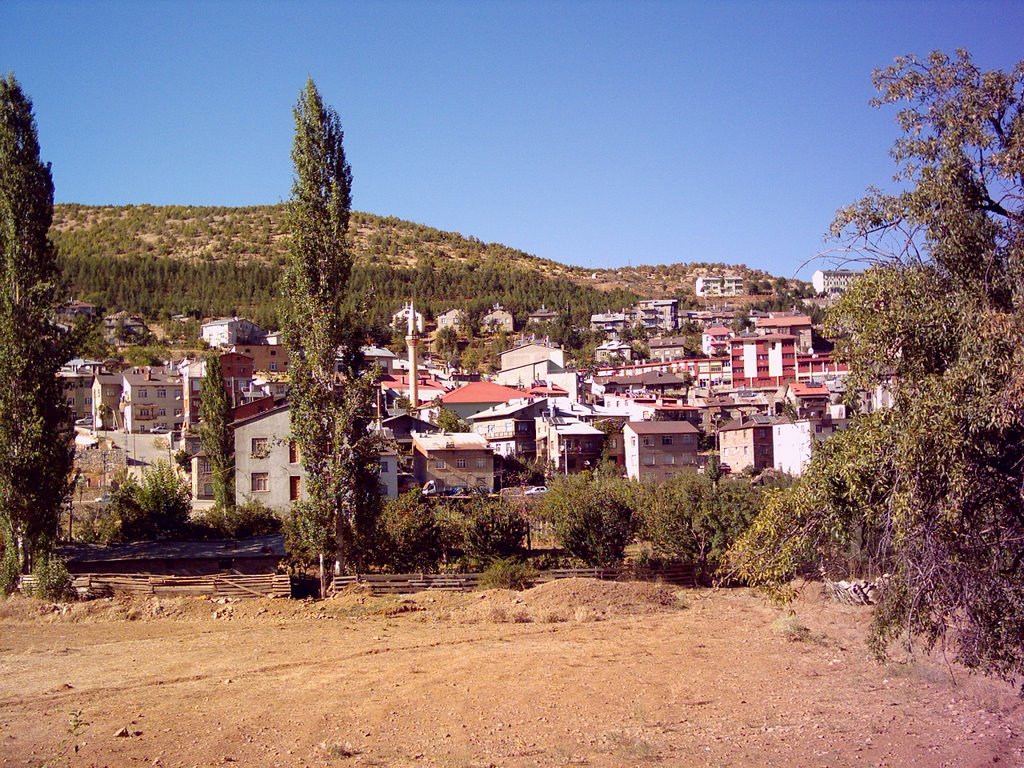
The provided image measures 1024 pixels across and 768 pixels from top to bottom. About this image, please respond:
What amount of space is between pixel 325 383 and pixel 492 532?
8372mm

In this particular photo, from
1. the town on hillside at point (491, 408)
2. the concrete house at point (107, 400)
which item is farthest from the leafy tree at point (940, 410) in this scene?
the concrete house at point (107, 400)

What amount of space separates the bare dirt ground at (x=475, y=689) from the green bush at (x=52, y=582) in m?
0.60

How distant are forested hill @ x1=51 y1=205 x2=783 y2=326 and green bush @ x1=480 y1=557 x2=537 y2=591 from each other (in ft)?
289

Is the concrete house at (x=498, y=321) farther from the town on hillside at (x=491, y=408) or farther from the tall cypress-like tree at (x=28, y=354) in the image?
the tall cypress-like tree at (x=28, y=354)

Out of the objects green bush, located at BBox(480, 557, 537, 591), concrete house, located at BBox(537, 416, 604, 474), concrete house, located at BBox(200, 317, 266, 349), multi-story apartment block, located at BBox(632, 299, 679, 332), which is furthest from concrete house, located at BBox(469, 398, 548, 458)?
multi-story apartment block, located at BBox(632, 299, 679, 332)

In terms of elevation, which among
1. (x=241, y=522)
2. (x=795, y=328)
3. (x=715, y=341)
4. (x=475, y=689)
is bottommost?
(x=475, y=689)

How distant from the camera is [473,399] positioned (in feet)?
246

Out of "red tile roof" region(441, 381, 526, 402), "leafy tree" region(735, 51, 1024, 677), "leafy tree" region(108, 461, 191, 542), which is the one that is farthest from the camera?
"red tile roof" region(441, 381, 526, 402)

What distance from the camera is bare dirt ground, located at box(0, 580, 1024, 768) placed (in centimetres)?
1409

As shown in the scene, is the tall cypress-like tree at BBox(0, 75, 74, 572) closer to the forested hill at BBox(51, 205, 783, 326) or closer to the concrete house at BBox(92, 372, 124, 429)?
the concrete house at BBox(92, 372, 124, 429)

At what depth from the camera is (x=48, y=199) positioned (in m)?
30.9

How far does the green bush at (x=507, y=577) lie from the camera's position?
3008cm

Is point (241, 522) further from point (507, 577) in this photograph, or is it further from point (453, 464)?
point (453, 464)

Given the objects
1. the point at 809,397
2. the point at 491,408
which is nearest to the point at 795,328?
the point at 809,397
